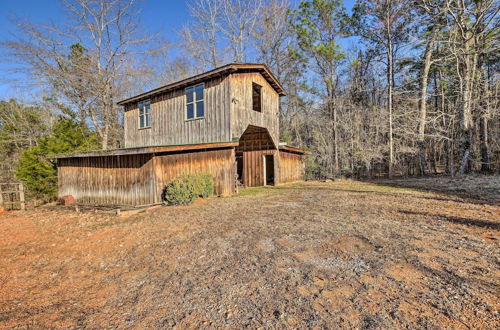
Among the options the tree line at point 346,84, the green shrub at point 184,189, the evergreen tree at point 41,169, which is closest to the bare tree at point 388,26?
the tree line at point 346,84

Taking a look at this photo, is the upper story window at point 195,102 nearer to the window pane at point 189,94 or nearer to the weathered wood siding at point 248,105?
the window pane at point 189,94

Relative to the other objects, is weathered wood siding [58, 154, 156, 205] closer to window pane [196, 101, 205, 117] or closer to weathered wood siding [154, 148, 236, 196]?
weathered wood siding [154, 148, 236, 196]

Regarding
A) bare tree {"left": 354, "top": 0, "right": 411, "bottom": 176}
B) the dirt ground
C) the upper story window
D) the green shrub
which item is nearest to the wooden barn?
the upper story window

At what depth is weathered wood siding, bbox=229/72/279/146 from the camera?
11703 millimetres

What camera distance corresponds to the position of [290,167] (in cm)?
1784

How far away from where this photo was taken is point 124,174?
34.4ft

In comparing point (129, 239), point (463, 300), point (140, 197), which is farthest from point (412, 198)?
point (140, 197)

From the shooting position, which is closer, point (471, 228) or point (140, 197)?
point (471, 228)

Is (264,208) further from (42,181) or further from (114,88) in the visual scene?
(114,88)

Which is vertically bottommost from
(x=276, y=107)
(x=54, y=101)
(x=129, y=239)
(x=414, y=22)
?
(x=129, y=239)

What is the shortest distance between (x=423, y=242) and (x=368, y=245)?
3.52 ft

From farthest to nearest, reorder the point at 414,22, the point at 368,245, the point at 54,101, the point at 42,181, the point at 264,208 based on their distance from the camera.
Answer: the point at 54,101, the point at 414,22, the point at 42,181, the point at 264,208, the point at 368,245

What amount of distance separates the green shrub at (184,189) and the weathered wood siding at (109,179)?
70 centimetres

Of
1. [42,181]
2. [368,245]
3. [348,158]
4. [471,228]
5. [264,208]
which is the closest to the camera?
[368,245]
